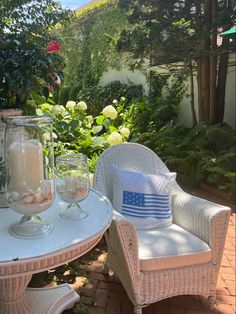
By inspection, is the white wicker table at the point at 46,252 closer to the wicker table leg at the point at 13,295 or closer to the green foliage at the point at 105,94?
the wicker table leg at the point at 13,295

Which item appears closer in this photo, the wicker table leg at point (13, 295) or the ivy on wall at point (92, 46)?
the wicker table leg at point (13, 295)

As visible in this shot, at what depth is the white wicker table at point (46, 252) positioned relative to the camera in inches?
38.6

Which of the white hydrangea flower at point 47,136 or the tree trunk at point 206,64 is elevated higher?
the tree trunk at point 206,64

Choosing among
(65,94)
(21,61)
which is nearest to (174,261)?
(21,61)

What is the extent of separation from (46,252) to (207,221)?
1.12 m

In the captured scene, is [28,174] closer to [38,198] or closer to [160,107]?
[38,198]

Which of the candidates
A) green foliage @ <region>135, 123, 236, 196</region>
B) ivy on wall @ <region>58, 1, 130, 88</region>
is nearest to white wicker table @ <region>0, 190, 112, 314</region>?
green foliage @ <region>135, 123, 236, 196</region>

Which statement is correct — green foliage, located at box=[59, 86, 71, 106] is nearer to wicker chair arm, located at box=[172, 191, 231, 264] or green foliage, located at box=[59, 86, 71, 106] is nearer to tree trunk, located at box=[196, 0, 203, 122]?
tree trunk, located at box=[196, 0, 203, 122]

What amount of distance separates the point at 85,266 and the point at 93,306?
0.45m

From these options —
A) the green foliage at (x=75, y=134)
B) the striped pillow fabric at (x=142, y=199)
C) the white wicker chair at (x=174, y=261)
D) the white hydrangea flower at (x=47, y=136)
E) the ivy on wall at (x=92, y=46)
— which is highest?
the ivy on wall at (x=92, y=46)

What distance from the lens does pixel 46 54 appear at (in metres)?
1.47

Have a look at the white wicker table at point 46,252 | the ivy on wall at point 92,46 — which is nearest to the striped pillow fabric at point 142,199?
the white wicker table at point 46,252

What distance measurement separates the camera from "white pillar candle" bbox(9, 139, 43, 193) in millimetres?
1102

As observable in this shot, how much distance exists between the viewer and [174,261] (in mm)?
1759
